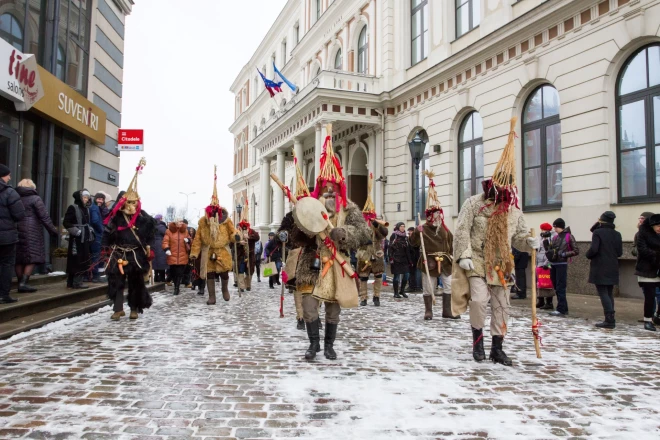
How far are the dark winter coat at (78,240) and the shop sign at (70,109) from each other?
104 inches

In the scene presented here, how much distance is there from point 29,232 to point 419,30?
15.6 meters

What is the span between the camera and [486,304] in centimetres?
520

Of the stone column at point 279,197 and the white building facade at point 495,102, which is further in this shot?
the stone column at point 279,197

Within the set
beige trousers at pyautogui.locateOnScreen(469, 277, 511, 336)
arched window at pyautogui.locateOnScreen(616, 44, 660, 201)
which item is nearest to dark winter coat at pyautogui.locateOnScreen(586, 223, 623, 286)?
beige trousers at pyautogui.locateOnScreen(469, 277, 511, 336)

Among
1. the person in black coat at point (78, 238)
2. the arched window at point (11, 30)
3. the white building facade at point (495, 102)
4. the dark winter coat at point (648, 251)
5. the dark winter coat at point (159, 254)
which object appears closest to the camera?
the dark winter coat at point (648, 251)

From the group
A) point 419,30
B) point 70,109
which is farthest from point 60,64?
point 419,30

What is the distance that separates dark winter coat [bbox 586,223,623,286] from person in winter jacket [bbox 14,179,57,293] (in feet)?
26.8

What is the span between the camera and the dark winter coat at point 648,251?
23.0ft

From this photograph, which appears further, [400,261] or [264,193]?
[264,193]

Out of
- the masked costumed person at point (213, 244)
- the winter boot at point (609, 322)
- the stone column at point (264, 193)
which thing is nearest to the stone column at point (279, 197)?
the stone column at point (264, 193)

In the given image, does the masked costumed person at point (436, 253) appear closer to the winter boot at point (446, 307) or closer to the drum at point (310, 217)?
the winter boot at point (446, 307)

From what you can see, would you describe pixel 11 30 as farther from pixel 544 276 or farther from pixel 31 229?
pixel 544 276

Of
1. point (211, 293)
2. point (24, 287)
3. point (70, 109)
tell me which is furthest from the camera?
point (70, 109)

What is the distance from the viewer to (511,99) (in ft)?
45.1
